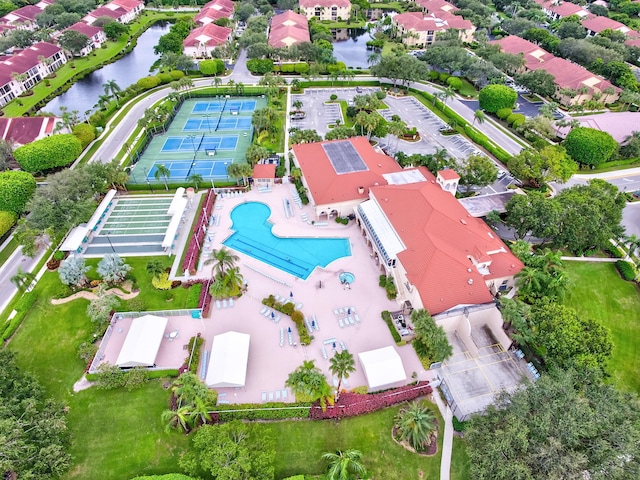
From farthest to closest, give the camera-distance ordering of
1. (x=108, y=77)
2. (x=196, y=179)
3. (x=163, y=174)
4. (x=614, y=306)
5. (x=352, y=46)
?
(x=352, y=46) < (x=108, y=77) < (x=163, y=174) < (x=196, y=179) < (x=614, y=306)

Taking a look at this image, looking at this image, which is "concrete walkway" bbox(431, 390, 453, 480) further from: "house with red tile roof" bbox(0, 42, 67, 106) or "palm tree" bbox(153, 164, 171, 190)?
"house with red tile roof" bbox(0, 42, 67, 106)

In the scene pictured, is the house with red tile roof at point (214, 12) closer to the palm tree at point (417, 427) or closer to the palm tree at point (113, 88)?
the palm tree at point (113, 88)

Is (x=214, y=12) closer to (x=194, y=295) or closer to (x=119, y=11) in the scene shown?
(x=119, y=11)

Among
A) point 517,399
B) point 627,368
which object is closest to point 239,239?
point 517,399

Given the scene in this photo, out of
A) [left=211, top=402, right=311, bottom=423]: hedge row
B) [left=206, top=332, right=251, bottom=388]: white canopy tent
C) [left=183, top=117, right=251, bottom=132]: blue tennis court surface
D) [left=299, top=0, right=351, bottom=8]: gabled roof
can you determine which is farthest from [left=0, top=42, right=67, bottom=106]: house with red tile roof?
[left=211, top=402, right=311, bottom=423]: hedge row

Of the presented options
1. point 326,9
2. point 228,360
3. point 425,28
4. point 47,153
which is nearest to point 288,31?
point 326,9

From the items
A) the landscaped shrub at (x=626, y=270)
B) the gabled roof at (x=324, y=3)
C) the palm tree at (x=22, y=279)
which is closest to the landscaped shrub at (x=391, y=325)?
the landscaped shrub at (x=626, y=270)

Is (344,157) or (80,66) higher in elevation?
(80,66)
